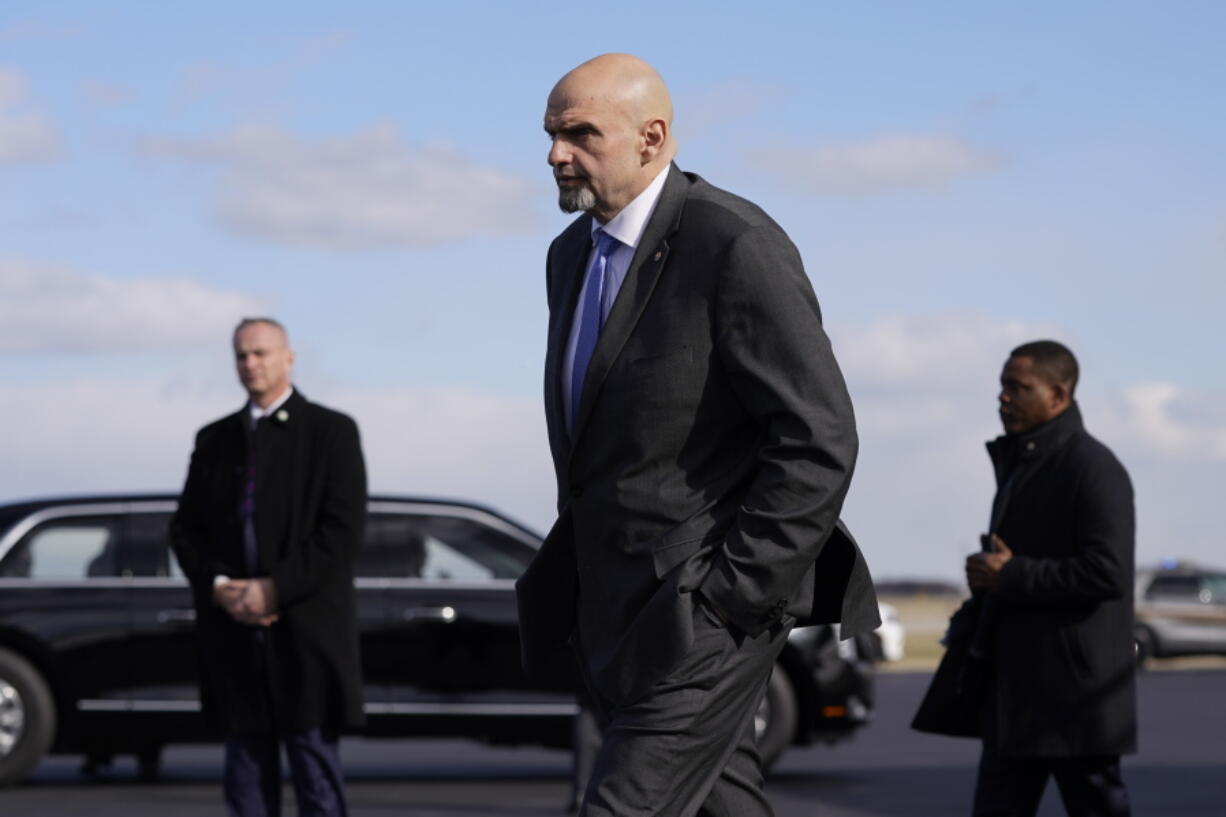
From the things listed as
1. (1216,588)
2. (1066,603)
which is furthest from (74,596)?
(1216,588)

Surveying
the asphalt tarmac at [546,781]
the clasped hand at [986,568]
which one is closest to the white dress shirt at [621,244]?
the clasped hand at [986,568]

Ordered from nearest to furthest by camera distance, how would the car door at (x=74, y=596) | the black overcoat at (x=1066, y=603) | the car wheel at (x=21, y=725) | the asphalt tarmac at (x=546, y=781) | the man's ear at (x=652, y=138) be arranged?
the man's ear at (x=652, y=138) → the black overcoat at (x=1066, y=603) → the asphalt tarmac at (x=546, y=781) → the car wheel at (x=21, y=725) → the car door at (x=74, y=596)

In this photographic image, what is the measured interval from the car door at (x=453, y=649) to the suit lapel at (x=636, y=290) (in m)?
8.63

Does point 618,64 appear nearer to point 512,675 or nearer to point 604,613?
point 604,613

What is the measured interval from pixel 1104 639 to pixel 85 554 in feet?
26.4

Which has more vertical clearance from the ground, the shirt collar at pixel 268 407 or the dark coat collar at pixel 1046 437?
the shirt collar at pixel 268 407

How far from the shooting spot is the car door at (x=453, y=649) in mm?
12781

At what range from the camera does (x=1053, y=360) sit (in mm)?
6961

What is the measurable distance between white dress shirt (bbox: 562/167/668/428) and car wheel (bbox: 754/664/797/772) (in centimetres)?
885

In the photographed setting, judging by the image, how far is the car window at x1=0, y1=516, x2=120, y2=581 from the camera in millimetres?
13266

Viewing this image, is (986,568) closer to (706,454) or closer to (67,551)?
(706,454)

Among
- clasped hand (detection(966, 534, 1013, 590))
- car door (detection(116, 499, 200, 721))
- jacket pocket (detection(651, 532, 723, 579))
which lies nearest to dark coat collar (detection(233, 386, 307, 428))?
clasped hand (detection(966, 534, 1013, 590))

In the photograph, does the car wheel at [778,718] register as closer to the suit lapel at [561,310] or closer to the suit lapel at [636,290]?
the suit lapel at [561,310]

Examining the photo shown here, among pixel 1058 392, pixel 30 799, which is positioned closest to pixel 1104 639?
pixel 1058 392
